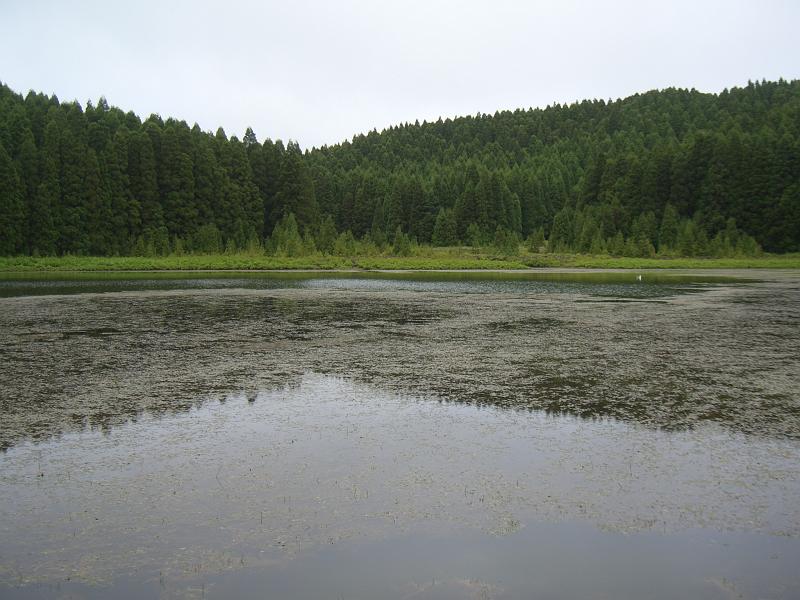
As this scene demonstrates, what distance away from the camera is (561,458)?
19.2ft

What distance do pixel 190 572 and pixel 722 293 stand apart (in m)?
25.4

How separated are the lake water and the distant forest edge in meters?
44.5

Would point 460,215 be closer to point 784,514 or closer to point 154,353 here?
point 154,353

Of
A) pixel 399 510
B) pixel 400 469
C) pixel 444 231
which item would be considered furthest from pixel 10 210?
pixel 399 510

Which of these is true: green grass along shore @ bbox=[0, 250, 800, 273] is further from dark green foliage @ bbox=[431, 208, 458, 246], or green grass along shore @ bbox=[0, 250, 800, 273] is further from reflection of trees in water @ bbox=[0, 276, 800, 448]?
reflection of trees in water @ bbox=[0, 276, 800, 448]

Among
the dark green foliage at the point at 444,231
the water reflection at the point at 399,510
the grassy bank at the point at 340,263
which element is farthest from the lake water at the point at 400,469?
the dark green foliage at the point at 444,231

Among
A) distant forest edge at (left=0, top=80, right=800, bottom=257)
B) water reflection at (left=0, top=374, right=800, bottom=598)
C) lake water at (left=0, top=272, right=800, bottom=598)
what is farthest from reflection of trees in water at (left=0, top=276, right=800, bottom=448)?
distant forest edge at (left=0, top=80, right=800, bottom=257)

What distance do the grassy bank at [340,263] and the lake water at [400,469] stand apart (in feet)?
123

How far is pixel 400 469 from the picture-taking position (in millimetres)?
5590

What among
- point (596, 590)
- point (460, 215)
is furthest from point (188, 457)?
point (460, 215)

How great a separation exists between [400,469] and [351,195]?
9792 cm

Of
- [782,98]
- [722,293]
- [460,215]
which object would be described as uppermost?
[782,98]

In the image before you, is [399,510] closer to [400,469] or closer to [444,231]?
[400,469]

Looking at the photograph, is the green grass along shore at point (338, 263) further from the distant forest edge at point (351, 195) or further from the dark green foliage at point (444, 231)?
the dark green foliage at point (444, 231)
